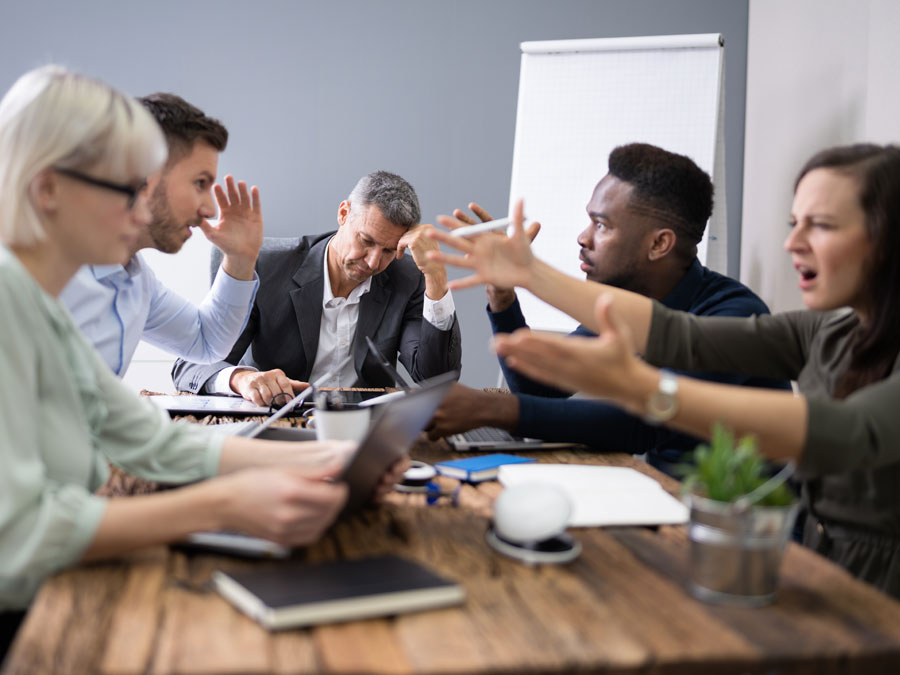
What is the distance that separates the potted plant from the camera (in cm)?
78

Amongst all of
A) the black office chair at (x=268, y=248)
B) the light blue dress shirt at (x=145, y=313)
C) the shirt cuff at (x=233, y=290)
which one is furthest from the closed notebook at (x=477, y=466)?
the black office chair at (x=268, y=248)

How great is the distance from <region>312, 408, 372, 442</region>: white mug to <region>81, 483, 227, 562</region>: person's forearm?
426 millimetres

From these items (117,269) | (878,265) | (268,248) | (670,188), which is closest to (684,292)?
(670,188)

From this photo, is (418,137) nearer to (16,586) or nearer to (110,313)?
(110,313)

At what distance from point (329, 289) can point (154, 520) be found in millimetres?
2022

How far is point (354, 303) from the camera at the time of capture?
114 inches

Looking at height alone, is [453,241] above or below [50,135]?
below

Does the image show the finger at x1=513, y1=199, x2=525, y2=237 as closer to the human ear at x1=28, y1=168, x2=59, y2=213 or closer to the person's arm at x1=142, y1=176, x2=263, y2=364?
the human ear at x1=28, y1=168, x2=59, y2=213

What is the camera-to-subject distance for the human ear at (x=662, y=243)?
78.7 inches

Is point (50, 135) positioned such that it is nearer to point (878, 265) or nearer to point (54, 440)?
point (54, 440)

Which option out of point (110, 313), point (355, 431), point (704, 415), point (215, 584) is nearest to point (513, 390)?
point (355, 431)

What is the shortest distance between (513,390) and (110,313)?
1.03 m

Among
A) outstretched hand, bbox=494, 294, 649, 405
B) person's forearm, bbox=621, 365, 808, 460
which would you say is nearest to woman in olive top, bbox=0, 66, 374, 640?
outstretched hand, bbox=494, 294, 649, 405

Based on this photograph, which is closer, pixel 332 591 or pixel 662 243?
pixel 332 591
